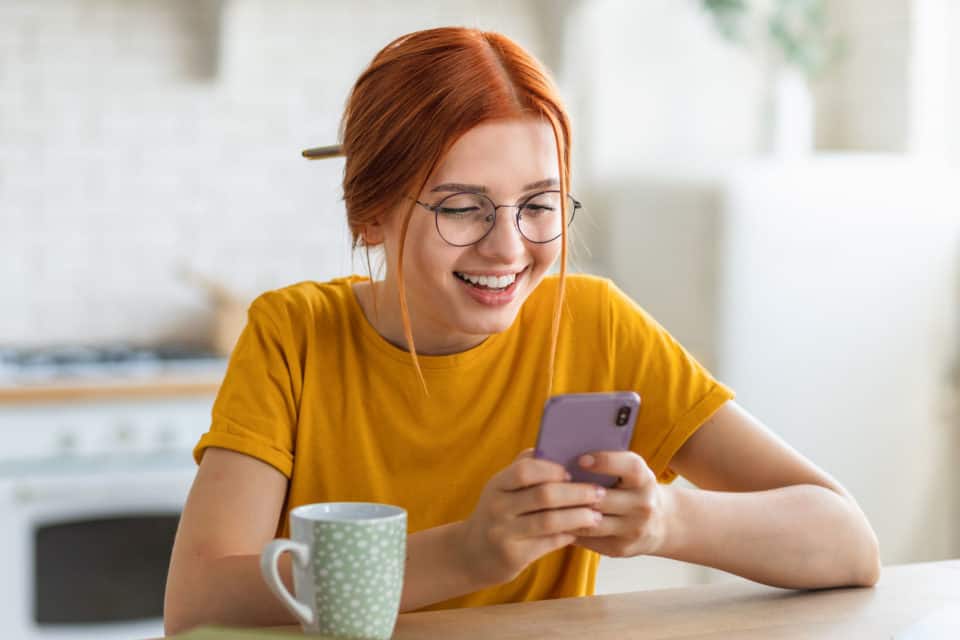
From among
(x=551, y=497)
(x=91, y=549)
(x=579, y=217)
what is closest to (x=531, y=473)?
(x=551, y=497)

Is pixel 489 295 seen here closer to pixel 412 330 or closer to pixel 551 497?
pixel 412 330

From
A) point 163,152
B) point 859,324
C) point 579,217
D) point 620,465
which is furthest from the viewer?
point 579,217

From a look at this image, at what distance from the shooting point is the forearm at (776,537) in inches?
41.1

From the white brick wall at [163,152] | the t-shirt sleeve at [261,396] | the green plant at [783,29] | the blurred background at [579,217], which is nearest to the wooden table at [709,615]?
the t-shirt sleeve at [261,396]

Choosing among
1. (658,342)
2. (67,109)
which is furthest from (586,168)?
(658,342)

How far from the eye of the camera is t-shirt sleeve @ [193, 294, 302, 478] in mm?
1111

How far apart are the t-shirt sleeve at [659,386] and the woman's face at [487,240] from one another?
19cm

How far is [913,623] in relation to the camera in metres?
0.98

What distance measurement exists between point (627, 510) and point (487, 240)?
286mm

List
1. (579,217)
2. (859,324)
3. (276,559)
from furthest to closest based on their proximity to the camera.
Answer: (579,217) → (859,324) → (276,559)

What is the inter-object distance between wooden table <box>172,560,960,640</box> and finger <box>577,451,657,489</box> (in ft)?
0.44

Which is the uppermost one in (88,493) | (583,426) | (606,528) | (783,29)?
(783,29)

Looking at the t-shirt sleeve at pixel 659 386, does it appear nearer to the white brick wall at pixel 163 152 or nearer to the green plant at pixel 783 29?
the white brick wall at pixel 163 152

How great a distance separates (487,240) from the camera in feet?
3.49
